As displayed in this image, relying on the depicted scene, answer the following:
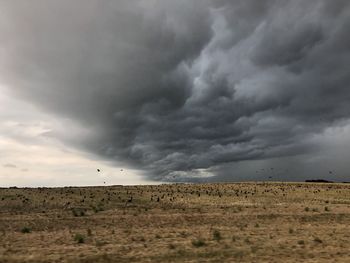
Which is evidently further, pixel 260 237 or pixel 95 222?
pixel 95 222

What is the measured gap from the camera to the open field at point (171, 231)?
80.1 feet

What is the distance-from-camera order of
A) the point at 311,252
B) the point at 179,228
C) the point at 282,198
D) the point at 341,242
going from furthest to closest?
the point at 282,198 < the point at 179,228 < the point at 341,242 < the point at 311,252

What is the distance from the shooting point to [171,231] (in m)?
34.5

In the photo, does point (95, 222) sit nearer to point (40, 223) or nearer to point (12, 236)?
point (40, 223)

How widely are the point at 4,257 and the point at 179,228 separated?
1679cm

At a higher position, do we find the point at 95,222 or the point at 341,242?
the point at 95,222

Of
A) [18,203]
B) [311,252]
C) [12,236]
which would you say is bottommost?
[311,252]

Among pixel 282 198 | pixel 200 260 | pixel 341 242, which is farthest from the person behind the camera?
pixel 282 198

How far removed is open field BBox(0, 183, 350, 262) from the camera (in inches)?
961

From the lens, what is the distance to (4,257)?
76.1 feet

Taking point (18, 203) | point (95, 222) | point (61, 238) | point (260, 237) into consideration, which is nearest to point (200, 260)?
point (260, 237)

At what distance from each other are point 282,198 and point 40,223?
42.2m

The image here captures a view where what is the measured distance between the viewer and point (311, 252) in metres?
25.5

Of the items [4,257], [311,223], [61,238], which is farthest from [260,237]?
[4,257]
